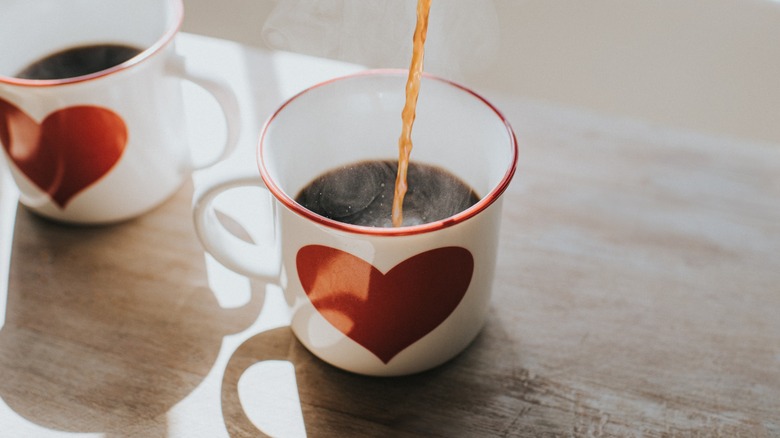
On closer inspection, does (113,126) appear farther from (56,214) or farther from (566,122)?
(566,122)

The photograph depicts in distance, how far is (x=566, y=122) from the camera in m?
0.95

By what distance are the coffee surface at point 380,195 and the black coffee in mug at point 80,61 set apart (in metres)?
0.30

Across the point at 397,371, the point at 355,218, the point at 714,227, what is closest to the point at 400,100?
the point at 355,218

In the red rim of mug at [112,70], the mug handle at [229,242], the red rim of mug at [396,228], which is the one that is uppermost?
the red rim of mug at [112,70]

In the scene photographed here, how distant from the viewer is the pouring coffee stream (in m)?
0.58

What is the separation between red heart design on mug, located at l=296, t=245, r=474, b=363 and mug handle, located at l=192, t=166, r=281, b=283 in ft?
0.19

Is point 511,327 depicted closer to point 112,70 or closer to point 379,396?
point 379,396

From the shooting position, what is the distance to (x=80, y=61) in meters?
0.83

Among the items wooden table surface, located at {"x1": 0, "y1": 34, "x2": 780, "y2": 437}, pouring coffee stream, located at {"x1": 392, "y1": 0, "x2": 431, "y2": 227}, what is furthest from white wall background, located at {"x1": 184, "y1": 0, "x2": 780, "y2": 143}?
pouring coffee stream, located at {"x1": 392, "y1": 0, "x2": 431, "y2": 227}

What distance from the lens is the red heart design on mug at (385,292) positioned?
1.83 feet

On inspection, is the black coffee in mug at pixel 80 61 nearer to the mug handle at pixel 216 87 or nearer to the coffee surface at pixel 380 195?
the mug handle at pixel 216 87

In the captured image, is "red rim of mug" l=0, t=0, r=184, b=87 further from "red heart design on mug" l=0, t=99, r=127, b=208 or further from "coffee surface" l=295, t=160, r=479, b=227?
"coffee surface" l=295, t=160, r=479, b=227

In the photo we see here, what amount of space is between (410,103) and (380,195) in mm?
108

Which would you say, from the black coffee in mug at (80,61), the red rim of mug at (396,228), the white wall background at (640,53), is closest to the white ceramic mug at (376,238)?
the red rim of mug at (396,228)
